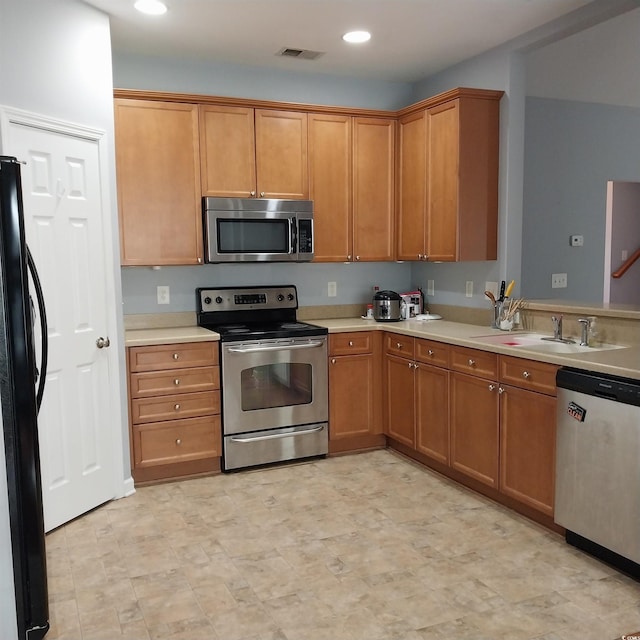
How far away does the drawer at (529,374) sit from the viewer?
115 inches

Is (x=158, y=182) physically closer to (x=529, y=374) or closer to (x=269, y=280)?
(x=269, y=280)

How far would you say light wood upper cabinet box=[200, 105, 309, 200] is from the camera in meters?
4.03

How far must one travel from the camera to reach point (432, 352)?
3.80m

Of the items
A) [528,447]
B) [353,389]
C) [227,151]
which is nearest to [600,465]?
[528,447]

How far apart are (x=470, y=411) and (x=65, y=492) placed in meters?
2.19

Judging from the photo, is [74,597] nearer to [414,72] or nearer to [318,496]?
[318,496]

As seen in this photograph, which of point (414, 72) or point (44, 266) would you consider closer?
point (44, 266)

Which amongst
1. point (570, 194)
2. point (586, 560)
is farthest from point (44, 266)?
point (570, 194)

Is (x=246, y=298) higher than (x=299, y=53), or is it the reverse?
(x=299, y=53)

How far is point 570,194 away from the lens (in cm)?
486

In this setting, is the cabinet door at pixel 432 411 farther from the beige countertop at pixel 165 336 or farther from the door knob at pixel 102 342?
the door knob at pixel 102 342

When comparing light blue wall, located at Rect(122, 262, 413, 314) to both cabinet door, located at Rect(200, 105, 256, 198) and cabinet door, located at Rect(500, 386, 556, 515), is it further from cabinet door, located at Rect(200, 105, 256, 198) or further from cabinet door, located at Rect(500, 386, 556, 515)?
cabinet door, located at Rect(500, 386, 556, 515)

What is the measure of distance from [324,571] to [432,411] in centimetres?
142

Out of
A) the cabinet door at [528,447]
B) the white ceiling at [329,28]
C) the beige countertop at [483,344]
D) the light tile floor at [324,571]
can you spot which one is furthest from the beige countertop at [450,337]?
the white ceiling at [329,28]
